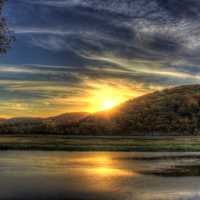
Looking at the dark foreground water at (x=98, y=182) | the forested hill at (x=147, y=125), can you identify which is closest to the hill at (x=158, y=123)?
the forested hill at (x=147, y=125)

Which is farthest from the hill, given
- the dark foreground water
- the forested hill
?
the dark foreground water

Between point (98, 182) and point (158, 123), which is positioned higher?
point (98, 182)

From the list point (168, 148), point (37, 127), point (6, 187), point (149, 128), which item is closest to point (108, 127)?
point (149, 128)

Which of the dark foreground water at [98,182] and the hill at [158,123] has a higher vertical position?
the dark foreground water at [98,182]

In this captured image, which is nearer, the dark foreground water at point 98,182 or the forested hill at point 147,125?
the dark foreground water at point 98,182

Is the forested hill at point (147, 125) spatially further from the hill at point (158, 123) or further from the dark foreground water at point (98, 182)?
the dark foreground water at point (98, 182)

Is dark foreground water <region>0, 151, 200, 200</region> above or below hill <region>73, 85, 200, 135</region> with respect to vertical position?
above

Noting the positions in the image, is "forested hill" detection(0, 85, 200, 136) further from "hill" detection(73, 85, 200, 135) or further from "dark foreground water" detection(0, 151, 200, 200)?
"dark foreground water" detection(0, 151, 200, 200)

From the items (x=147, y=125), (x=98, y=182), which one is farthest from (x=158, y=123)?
(x=98, y=182)

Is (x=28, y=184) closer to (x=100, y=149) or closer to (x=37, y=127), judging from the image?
(x=100, y=149)

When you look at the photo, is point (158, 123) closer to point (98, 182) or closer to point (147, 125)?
point (147, 125)

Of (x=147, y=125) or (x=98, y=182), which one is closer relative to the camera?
(x=98, y=182)

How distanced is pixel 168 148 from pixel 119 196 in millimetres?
47587

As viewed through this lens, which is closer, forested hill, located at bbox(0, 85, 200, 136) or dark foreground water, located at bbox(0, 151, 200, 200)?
dark foreground water, located at bbox(0, 151, 200, 200)
